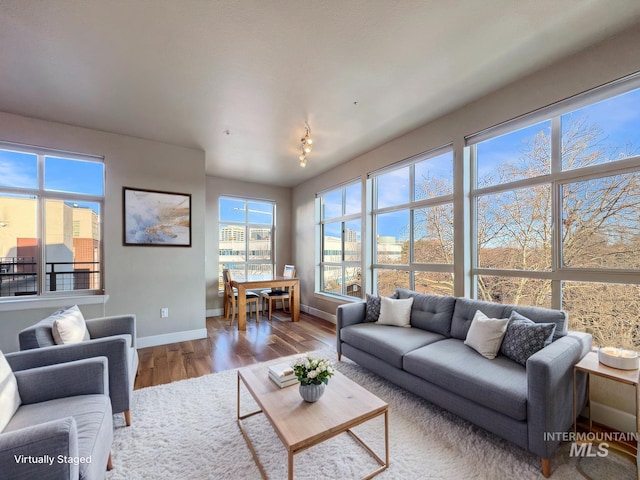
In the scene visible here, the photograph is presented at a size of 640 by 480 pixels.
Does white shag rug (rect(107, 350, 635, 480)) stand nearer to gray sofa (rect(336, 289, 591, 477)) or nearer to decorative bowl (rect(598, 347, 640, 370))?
gray sofa (rect(336, 289, 591, 477))

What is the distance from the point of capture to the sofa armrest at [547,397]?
1572 mm

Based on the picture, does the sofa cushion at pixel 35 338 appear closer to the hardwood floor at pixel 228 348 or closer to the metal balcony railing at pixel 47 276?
the hardwood floor at pixel 228 348

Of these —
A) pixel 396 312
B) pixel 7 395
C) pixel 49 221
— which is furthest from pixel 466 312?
pixel 49 221

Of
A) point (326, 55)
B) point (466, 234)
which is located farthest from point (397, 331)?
point (326, 55)

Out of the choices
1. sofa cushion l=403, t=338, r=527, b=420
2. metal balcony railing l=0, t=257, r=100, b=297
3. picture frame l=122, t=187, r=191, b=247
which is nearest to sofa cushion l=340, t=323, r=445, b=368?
sofa cushion l=403, t=338, r=527, b=420

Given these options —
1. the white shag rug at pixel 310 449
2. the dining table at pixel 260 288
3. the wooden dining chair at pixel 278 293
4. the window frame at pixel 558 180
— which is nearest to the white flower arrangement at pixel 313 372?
the white shag rug at pixel 310 449

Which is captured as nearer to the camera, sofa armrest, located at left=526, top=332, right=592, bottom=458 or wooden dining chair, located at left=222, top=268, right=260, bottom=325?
sofa armrest, located at left=526, top=332, right=592, bottom=458

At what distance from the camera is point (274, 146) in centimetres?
403

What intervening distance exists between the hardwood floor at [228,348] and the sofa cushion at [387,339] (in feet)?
2.85

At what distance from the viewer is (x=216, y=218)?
5656 mm

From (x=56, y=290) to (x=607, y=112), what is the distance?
605 cm

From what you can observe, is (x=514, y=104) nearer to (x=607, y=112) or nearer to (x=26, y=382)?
(x=607, y=112)

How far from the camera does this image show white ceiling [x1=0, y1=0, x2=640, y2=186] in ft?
→ 5.82

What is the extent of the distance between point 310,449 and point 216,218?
4.75 m
